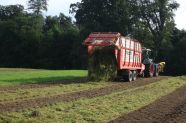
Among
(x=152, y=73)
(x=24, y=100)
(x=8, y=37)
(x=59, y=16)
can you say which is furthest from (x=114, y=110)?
(x=59, y=16)

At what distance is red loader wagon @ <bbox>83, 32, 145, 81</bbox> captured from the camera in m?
32.3

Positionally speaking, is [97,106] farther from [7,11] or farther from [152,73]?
[7,11]

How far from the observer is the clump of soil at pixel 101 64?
3256cm

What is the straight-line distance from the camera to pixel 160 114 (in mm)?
16109

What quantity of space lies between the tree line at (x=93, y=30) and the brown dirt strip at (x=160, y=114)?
52.4 metres

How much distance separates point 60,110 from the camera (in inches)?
625

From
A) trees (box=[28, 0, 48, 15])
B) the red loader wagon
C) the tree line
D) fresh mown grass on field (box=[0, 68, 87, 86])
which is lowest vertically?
fresh mown grass on field (box=[0, 68, 87, 86])

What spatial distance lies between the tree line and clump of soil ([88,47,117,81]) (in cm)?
3974

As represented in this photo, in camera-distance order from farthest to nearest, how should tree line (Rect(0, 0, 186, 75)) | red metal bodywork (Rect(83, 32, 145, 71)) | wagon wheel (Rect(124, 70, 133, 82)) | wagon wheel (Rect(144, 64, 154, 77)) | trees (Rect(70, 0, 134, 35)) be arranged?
trees (Rect(70, 0, 134, 35)) < tree line (Rect(0, 0, 186, 75)) < wagon wheel (Rect(144, 64, 154, 77)) < wagon wheel (Rect(124, 70, 133, 82)) < red metal bodywork (Rect(83, 32, 145, 71))

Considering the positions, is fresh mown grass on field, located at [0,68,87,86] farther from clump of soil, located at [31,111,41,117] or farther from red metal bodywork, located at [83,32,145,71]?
clump of soil, located at [31,111,41,117]

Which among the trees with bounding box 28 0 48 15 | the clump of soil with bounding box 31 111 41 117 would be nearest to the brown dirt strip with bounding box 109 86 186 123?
the clump of soil with bounding box 31 111 41 117

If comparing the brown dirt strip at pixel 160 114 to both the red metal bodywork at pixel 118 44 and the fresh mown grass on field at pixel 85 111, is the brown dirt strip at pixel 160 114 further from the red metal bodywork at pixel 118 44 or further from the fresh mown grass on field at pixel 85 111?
the red metal bodywork at pixel 118 44

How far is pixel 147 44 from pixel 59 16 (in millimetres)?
40763

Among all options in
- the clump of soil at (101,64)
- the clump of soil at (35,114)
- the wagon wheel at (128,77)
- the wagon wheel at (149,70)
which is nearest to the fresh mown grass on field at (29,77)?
the clump of soil at (101,64)
